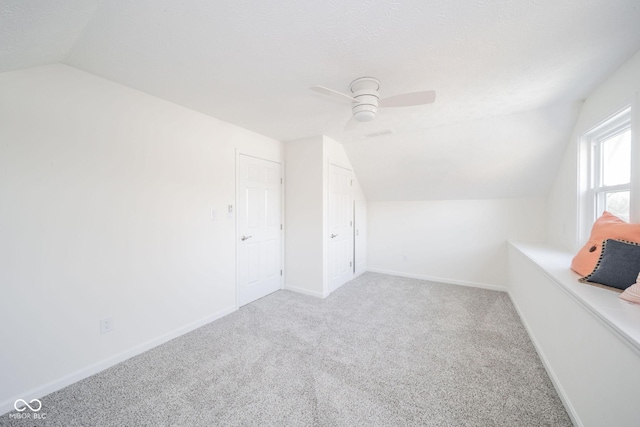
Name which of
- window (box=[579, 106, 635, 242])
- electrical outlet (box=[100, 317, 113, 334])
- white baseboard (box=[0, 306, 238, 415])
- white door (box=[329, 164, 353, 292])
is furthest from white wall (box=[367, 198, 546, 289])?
electrical outlet (box=[100, 317, 113, 334])

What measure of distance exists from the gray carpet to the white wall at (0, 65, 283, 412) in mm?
252

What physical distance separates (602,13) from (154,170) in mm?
3215

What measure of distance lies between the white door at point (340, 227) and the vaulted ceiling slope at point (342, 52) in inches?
44.1

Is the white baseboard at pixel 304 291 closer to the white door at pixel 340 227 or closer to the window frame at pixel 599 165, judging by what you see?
the white door at pixel 340 227

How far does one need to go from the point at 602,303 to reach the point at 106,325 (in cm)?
332

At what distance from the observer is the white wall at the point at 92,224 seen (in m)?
1.60

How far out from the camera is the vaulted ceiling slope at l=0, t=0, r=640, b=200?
1233 millimetres

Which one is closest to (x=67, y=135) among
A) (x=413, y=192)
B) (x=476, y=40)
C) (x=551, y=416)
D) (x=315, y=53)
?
(x=315, y=53)

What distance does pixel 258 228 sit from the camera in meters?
3.36

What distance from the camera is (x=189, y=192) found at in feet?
8.36

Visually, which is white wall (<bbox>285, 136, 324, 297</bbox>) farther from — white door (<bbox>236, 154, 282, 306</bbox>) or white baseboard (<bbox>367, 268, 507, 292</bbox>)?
white baseboard (<bbox>367, 268, 507, 292</bbox>)

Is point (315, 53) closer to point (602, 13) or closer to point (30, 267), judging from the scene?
point (602, 13)

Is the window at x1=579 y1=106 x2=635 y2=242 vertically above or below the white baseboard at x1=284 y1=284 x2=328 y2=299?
above

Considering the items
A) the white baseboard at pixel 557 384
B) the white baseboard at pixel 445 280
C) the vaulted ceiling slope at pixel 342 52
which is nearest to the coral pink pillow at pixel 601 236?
the white baseboard at pixel 557 384
